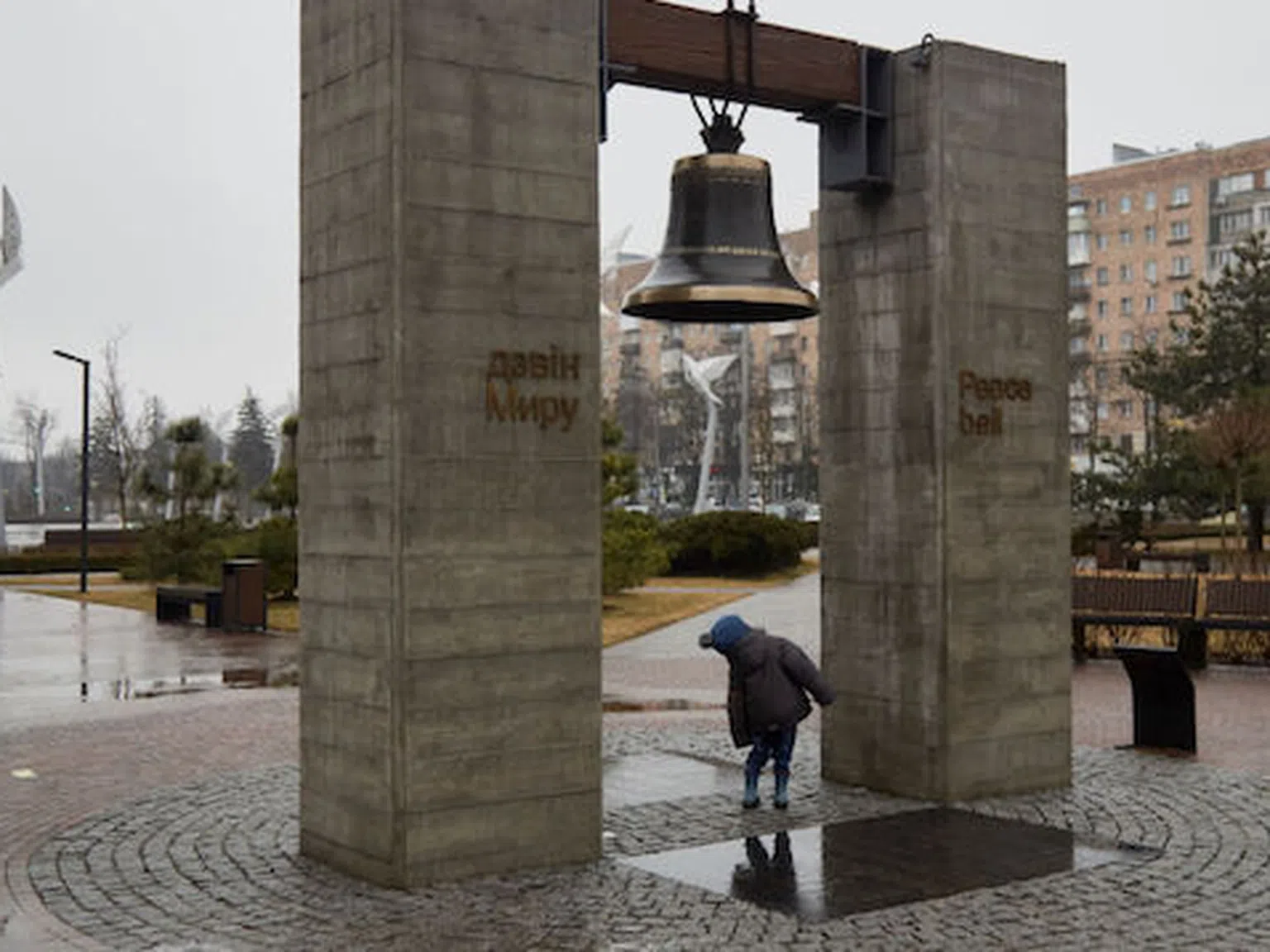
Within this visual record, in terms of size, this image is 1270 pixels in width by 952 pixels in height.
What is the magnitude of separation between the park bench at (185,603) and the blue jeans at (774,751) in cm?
1945

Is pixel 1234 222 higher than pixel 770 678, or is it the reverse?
pixel 1234 222

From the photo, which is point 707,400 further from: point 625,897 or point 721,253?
point 625,897

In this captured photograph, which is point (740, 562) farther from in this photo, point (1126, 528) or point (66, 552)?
point (66, 552)

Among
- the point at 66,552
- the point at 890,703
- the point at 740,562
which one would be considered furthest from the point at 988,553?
the point at 66,552

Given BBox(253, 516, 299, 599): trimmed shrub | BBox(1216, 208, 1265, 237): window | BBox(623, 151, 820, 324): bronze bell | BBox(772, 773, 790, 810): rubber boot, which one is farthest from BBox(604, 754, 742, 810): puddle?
BBox(1216, 208, 1265, 237): window

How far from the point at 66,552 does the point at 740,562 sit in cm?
2400

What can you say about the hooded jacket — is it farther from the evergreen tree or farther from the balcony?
the evergreen tree

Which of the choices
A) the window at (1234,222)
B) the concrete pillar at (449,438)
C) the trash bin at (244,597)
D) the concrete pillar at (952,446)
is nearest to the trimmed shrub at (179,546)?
the trash bin at (244,597)

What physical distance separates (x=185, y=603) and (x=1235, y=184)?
257 feet

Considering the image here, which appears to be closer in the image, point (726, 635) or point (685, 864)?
point (685, 864)

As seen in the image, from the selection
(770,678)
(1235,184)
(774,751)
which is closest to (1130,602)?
(774,751)

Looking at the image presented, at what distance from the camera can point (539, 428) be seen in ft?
28.8

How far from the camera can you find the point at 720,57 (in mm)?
9844

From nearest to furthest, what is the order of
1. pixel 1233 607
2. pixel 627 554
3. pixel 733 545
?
pixel 1233 607 < pixel 627 554 < pixel 733 545
